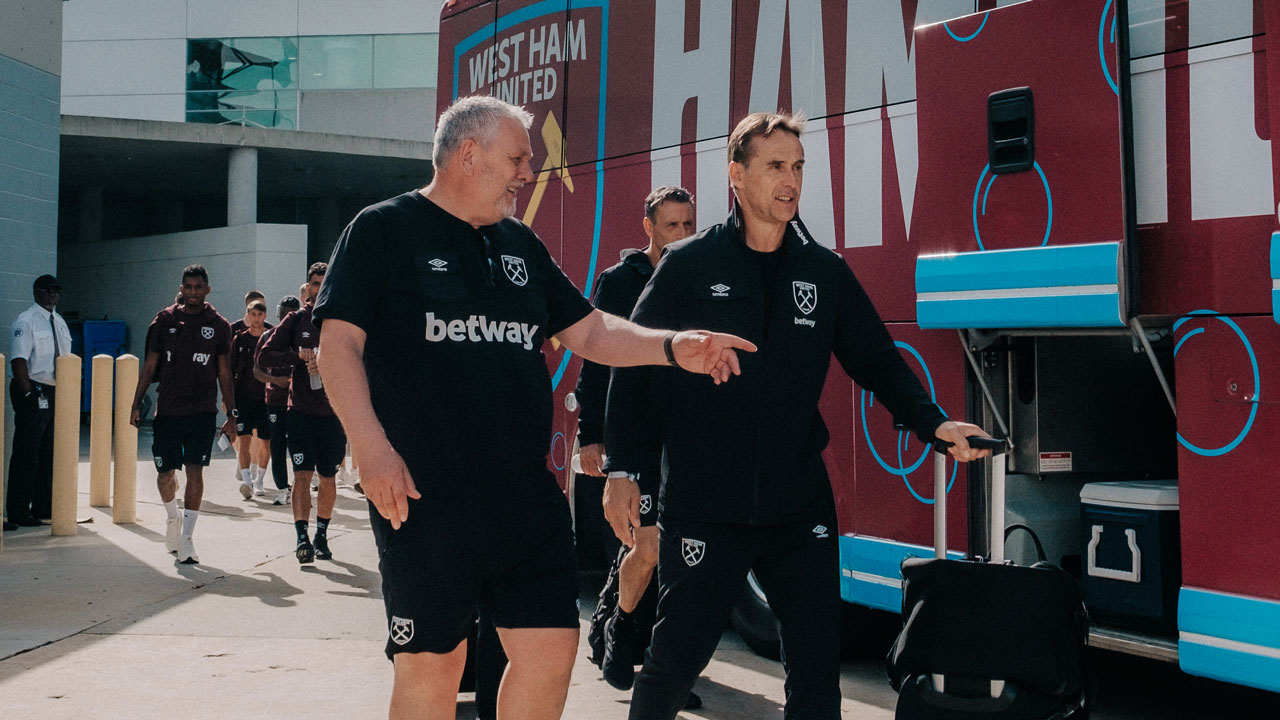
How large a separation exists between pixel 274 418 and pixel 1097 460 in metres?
8.69

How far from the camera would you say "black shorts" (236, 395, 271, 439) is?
12.5 m

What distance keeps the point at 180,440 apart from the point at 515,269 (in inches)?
237

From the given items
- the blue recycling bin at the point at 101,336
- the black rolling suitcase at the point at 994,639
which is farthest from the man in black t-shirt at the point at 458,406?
the blue recycling bin at the point at 101,336

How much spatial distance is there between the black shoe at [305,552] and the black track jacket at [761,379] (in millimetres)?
5414

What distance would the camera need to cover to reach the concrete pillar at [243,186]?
2398 cm

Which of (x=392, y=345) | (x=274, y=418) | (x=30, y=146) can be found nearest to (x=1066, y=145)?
(x=392, y=345)

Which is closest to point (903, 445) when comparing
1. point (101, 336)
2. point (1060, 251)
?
point (1060, 251)

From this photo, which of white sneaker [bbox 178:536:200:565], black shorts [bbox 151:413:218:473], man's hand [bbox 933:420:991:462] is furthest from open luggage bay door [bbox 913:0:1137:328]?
white sneaker [bbox 178:536:200:565]

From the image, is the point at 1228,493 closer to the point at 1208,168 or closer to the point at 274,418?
the point at 1208,168

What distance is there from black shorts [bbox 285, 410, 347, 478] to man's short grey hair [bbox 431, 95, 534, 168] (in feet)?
18.0

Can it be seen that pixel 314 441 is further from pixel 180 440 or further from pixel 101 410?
pixel 101 410

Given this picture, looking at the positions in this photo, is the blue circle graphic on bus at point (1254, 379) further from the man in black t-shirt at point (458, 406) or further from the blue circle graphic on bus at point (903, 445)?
the man in black t-shirt at point (458, 406)

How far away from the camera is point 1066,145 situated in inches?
157

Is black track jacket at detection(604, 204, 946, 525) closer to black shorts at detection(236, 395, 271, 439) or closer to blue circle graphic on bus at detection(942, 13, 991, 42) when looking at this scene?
blue circle graphic on bus at detection(942, 13, 991, 42)
